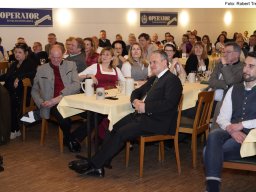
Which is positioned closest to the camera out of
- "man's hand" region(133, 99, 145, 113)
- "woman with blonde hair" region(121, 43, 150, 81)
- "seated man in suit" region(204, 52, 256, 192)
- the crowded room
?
"seated man in suit" region(204, 52, 256, 192)

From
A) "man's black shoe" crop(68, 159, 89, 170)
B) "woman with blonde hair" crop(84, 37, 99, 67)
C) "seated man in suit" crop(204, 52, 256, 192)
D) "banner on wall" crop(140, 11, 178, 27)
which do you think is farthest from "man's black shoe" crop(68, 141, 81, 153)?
"banner on wall" crop(140, 11, 178, 27)

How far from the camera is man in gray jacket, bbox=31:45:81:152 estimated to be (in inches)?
195

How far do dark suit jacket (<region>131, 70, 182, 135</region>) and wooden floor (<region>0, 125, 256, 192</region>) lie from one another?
483 mm

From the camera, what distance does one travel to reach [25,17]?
11141mm

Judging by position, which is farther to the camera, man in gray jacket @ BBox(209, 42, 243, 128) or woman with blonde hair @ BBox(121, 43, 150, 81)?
woman with blonde hair @ BBox(121, 43, 150, 81)

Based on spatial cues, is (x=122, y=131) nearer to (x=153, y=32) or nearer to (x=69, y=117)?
(x=69, y=117)

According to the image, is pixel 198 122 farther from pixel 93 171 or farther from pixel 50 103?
pixel 50 103

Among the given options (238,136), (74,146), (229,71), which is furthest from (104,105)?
(229,71)

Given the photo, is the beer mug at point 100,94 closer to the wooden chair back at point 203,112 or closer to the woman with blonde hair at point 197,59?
the wooden chair back at point 203,112

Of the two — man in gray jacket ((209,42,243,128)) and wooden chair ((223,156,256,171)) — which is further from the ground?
man in gray jacket ((209,42,243,128))

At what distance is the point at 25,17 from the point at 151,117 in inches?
316

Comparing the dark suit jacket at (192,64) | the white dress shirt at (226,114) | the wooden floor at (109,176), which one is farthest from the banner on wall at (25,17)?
the white dress shirt at (226,114)

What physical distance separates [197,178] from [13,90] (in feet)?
8.87

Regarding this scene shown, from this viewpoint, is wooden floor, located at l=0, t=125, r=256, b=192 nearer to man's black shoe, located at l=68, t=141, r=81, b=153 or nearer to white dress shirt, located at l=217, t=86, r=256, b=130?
man's black shoe, located at l=68, t=141, r=81, b=153
